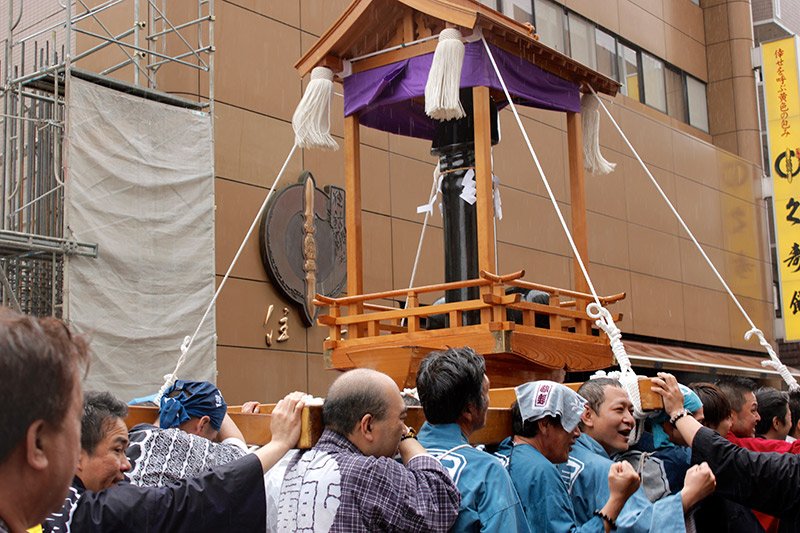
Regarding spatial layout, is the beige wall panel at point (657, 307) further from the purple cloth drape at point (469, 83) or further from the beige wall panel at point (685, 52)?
the purple cloth drape at point (469, 83)

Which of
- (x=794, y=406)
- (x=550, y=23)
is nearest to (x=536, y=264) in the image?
(x=550, y=23)

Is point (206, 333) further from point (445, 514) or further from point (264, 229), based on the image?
point (445, 514)

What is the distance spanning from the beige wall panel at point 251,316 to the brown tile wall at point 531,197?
0.02 metres

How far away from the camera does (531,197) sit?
14.9 m

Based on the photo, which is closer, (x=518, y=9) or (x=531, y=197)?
(x=531, y=197)

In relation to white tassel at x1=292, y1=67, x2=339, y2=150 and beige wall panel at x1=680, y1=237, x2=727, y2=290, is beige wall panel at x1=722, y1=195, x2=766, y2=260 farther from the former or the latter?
white tassel at x1=292, y1=67, x2=339, y2=150

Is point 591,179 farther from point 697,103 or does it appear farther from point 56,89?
point 56,89

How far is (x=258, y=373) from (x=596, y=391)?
6767 mm

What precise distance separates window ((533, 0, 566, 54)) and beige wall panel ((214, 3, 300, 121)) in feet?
17.9

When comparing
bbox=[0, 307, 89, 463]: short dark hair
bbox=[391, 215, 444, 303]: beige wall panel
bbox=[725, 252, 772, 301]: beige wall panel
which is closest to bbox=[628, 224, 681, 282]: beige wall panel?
bbox=[725, 252, 772, 301]: beige wall panel

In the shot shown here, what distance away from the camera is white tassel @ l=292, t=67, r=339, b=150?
24.4 feet

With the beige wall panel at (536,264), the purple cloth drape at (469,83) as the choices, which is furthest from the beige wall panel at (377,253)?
the purple cloth drape at (469,83)

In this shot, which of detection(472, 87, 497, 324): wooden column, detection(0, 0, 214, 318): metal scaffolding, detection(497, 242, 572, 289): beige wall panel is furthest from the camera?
detection(497, 242, 572, 289): beige wall panel

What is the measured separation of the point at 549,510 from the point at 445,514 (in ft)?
2.04
